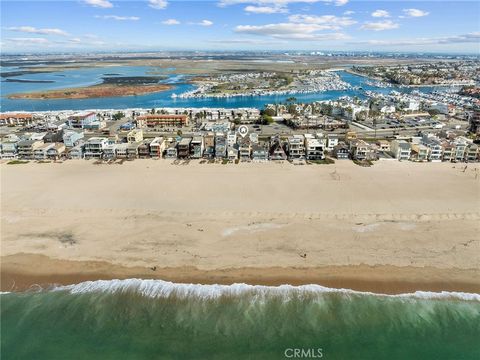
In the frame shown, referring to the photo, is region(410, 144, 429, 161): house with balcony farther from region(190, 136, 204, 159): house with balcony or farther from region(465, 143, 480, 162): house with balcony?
region(190, 136, 204, 159): house with balcony

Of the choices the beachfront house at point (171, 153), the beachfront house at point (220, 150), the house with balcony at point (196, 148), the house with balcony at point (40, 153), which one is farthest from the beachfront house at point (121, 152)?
the beachfront house at point (220, 150)

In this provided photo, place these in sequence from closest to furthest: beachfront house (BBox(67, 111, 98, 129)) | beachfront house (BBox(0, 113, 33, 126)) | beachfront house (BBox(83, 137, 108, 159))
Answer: beachfront house (BBox(83, 137, 108, 159)) < beachfront house (BBox(67, 111, 98, 129)) < beachfront house (BBox(0, 113, 33, 126))

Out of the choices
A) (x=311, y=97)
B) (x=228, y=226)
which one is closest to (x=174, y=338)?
(x=228, y=226)

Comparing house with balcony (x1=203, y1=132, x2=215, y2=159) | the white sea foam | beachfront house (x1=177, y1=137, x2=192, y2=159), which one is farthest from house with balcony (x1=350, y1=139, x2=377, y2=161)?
the white sea foam

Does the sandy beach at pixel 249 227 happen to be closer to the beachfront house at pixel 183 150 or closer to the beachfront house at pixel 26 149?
the beachfront house at pixel 183 150

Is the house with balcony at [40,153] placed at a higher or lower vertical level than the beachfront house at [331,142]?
lower

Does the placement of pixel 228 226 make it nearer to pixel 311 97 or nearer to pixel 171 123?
pixel 171 123

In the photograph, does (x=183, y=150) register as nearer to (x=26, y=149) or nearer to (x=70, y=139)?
(x=70, y=139)
